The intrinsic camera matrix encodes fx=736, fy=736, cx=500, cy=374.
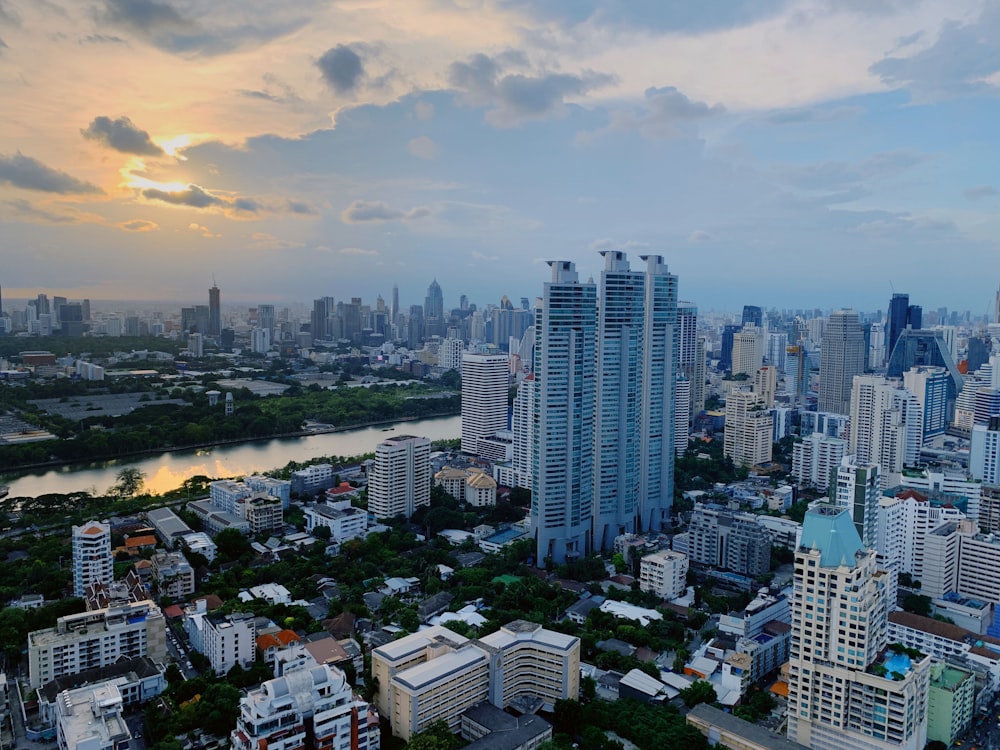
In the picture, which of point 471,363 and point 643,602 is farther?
point 471,363

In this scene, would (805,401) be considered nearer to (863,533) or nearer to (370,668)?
(863,533)

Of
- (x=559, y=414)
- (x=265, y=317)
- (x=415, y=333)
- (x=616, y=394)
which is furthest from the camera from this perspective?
(x=265, y=317)

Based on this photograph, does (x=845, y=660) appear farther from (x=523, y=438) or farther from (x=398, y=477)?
(x=523, y=438)

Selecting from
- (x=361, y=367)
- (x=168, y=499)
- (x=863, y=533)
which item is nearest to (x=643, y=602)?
(x=863, y=533)

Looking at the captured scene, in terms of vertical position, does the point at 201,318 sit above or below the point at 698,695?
above

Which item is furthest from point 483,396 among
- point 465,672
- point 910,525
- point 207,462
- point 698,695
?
point 465,672

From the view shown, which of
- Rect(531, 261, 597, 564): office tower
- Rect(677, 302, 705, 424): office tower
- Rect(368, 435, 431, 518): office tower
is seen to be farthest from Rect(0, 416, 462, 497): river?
Rect(531, 261, 597, 564): office tower
